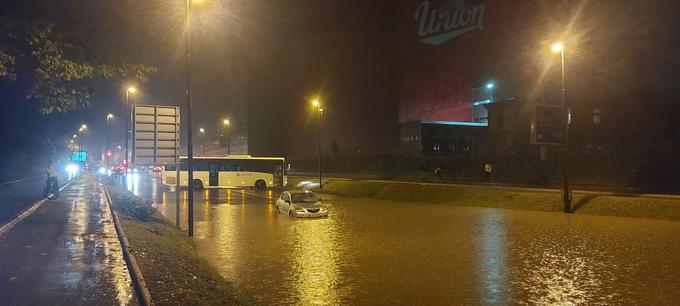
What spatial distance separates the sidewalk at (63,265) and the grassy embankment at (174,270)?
40 centimetres

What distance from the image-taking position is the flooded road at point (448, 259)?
334 inches

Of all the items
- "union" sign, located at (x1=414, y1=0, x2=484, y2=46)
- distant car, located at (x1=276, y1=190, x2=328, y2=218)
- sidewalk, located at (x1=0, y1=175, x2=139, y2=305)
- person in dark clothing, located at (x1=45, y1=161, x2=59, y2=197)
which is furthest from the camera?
"union" sign, located at (x1=414, y1=0, x2=484, y2=46)

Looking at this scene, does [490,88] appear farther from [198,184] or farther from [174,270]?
[174,270]

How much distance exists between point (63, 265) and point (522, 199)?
20714mm

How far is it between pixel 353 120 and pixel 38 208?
4848 cm

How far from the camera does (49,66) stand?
11.5m

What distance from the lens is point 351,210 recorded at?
2505cm

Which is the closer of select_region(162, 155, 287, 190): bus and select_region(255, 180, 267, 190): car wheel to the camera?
select_region(162, 155, 287, 190): bus

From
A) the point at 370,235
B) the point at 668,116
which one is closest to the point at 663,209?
the point at 370,235

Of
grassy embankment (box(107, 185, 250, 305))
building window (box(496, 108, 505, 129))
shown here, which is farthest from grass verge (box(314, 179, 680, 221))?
building window (box(496, 108, 505, 129))

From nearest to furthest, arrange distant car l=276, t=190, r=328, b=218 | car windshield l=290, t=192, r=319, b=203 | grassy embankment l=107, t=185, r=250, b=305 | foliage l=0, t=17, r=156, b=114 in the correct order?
grassy embankment l=107, t=185, r=250, b=305 → foliage l=0, t=17, r=156, b=114 → distant car l=276, t=190, r=328, b=218 → car windshield l=290, t=192, r=319, b=203

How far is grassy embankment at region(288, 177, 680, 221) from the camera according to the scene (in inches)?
810

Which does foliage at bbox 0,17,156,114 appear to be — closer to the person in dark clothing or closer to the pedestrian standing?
the person in dark clothing

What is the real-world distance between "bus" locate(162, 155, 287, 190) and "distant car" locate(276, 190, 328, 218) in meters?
21.0
